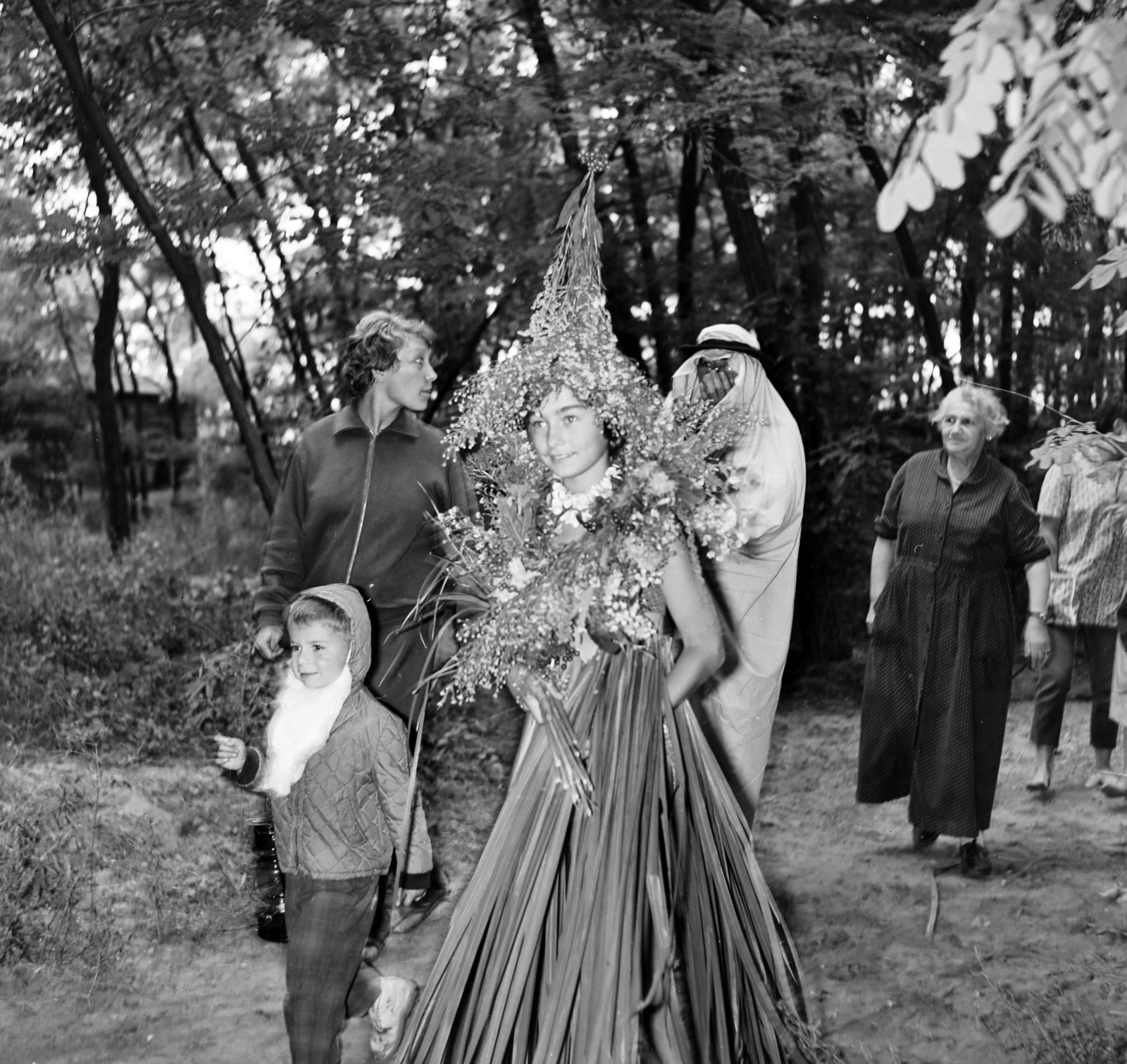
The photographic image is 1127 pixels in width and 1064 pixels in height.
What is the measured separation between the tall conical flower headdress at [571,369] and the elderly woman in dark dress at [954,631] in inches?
105

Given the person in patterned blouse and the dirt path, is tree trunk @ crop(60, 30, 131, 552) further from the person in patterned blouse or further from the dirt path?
the person in patterned blouse

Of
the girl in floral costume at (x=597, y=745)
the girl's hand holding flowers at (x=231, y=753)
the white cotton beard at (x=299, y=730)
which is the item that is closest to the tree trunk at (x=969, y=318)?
the girl in floral costume at (x=597, y=745)

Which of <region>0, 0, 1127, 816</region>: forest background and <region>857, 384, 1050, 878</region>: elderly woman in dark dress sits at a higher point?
<region>0, 0, 1127, 816</region>: forest background

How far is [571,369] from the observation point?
2.83 meters

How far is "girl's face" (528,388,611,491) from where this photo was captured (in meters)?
2.86

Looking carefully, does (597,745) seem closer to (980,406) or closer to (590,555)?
(590,555)

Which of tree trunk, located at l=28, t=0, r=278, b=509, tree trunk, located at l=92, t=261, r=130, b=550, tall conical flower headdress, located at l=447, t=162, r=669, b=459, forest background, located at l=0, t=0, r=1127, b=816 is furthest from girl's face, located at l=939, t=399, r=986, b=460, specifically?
tree trunk, located at l=92, t=261, r=130, b=550

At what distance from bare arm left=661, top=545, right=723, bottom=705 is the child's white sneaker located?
3.57 ft

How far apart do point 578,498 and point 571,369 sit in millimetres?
304

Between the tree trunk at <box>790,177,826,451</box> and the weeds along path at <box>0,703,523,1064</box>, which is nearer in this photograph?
the weeds along path at <box>0,703,523,1064</box>

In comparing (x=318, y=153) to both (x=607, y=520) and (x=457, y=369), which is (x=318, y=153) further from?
(x=607, y=520)

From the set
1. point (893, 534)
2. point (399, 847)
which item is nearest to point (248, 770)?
point (399, 847)

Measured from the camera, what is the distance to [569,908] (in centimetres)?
277

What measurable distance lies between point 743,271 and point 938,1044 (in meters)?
7.40
